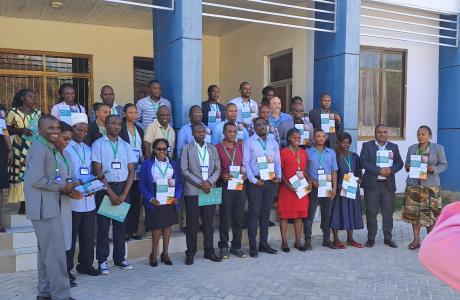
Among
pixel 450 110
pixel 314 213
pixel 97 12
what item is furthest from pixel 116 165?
pixel 450 110

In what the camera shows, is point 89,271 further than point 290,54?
No

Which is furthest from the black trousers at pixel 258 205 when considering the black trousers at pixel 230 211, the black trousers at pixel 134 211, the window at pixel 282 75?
the window at pixel 282 75

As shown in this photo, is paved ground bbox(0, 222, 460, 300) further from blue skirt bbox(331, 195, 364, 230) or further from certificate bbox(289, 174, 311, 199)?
certificate bbox(289, 174, 311, 199)

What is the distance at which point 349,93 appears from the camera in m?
8.03

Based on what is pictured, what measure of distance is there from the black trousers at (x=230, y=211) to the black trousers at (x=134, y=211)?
112cm

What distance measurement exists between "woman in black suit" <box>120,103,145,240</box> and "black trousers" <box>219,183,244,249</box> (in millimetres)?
1124

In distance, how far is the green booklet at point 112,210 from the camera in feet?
16.6

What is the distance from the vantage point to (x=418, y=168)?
638 cm

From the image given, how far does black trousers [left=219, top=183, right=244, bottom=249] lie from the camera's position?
586 cm

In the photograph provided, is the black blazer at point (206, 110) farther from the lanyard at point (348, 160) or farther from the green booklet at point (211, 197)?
the lanyard at point (348, 160)

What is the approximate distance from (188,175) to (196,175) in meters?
0.11

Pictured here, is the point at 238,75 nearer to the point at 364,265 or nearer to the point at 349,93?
the point at 349,93

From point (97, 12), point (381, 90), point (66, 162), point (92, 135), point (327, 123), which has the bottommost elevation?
point (66, 162)

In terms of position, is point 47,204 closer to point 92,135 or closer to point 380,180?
point 92,135
